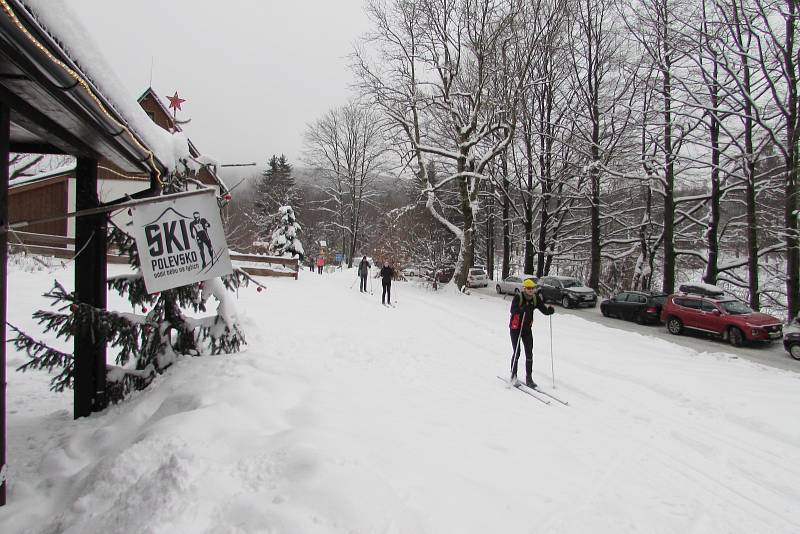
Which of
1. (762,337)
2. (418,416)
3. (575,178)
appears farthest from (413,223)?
(418,416)

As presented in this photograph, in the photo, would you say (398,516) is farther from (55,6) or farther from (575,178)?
(575,178)

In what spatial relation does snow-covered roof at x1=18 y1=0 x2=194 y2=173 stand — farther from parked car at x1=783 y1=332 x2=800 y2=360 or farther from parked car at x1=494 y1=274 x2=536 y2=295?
parked car at x1=494 y1=274 x2=536 y2=295

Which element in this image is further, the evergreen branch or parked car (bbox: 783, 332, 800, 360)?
parked car (bbox: 783, 332, 800, 360)

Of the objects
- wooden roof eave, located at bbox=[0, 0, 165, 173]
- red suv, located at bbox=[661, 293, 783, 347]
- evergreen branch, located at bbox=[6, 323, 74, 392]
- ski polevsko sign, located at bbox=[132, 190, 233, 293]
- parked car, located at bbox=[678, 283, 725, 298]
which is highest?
wooden roof eave, located at bbox=[0, 0, 165, 173]

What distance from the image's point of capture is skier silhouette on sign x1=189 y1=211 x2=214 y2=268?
424cm

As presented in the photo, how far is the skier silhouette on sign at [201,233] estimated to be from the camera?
4242 mm

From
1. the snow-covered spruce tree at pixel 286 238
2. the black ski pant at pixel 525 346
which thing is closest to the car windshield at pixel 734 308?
the black ski pant at pixel 525 346

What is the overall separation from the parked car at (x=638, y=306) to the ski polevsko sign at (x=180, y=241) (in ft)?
62.0

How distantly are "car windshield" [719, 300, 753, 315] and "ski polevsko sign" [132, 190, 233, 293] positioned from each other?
658 inches

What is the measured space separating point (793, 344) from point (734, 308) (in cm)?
239

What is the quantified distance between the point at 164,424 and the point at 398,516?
1994 mm

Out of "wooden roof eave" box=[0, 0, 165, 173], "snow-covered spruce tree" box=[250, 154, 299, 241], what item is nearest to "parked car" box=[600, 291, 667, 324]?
"wooden roof eave" box=[0, 0, 165, 173]

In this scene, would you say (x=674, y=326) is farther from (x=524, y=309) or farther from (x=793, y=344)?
(x=524, y=309)

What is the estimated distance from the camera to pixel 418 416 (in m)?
4.65
